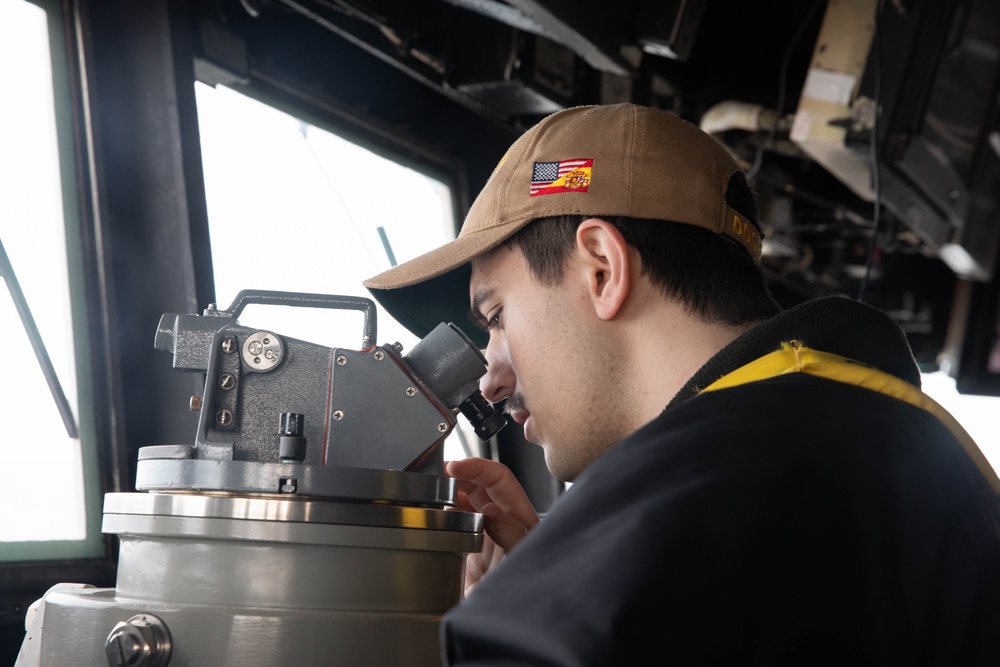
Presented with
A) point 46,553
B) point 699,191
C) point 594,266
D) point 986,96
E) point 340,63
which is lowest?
point 46,553

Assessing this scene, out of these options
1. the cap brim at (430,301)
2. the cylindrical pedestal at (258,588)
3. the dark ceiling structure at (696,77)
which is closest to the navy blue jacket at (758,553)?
the cylindrical pedestal at (258,588)

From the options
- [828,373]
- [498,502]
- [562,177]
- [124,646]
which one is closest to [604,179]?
[562,177]

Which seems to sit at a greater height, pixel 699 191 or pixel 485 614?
pixel 699 191

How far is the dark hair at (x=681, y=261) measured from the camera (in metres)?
1.29

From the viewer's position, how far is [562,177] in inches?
52.6

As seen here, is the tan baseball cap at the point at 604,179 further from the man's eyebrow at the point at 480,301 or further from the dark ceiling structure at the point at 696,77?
the dark ceiling structure at the point at 696,77

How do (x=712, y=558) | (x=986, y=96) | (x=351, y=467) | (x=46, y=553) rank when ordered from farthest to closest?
(x=986, y=96) < (x=46, y=553) < (x=351, y=467) < (x=712, y=558)

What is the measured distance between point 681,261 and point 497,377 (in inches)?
12.0

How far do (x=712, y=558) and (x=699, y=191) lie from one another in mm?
691

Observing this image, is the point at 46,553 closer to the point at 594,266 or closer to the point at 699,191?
the point at 594,266

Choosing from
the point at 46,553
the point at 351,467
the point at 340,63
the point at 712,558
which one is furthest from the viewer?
the point at 340,63

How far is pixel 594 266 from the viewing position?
50.7 inches

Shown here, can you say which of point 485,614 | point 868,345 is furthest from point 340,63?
point 485,614

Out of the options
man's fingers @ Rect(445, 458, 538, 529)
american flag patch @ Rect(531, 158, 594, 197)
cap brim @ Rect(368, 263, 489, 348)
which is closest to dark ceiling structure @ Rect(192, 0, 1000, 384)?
cap brim @ Rect(368, 263, 489, 348)
